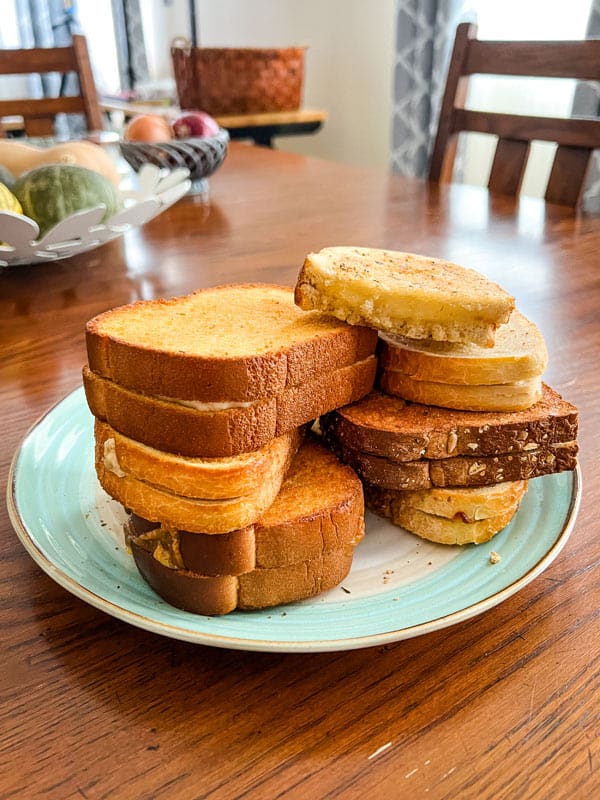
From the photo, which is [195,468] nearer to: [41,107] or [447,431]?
[447,431]

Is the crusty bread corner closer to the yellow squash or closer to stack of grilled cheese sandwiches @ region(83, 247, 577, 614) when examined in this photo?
stack of grilled cheese sandwiches @ region(83, 247, 577, 614)

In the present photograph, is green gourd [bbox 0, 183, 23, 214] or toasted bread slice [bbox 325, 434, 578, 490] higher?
A: green gourd [bbox 0, 183, 23, 214]

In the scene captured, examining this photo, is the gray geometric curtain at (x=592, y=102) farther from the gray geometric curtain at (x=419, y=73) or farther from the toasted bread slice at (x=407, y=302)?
the toasted bread slice at (x=407, y=302)

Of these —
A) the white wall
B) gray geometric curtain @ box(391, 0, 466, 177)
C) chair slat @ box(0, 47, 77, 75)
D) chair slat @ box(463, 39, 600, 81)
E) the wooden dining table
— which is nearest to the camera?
the wooden dining table

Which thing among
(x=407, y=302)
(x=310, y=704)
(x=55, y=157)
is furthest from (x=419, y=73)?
(x=310, y=704)

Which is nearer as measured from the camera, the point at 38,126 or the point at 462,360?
the point at 462,360

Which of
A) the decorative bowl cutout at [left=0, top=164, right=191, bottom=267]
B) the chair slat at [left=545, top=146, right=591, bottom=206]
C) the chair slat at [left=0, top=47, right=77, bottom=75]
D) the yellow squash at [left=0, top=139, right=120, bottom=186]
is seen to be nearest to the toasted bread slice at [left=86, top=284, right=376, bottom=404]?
the decorative bowl cutout at [left=0, top=164, right=191, bottom=267]
